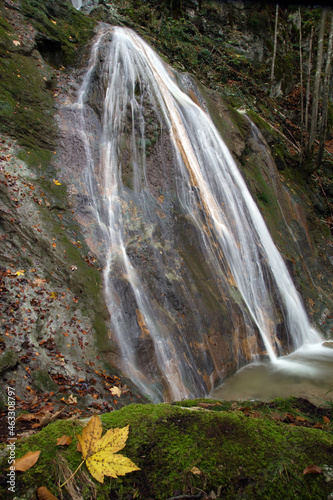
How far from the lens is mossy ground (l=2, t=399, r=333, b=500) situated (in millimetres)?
1407

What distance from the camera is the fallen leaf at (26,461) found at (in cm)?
142

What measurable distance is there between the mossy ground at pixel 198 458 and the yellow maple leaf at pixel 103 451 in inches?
1.5

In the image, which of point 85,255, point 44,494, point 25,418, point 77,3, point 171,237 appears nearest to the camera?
point 44,494

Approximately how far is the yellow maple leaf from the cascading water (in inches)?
111

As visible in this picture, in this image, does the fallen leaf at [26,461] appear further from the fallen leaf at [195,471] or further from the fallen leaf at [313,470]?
the fallen leaf at [313,470]

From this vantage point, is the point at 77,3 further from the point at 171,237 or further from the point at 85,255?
the point at 85,255

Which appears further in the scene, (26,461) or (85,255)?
(85,255)

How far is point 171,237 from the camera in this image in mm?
6621

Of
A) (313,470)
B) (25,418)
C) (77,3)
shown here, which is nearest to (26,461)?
(25,418)

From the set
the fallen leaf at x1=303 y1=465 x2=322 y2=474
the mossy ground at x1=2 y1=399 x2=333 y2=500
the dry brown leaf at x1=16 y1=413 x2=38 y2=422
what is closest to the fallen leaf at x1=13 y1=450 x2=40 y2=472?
the mossy ground at x1=2 y1=399 x2=333 y2=500

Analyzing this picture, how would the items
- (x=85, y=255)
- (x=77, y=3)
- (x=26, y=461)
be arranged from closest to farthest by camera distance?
Answer: (x=26, y=461) → (x=85, y=255) → (x=77, y=3)

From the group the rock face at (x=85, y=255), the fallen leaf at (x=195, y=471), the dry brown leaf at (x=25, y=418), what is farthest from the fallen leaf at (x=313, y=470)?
the rock face at (x=85, y=255)

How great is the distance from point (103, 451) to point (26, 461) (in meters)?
0.36

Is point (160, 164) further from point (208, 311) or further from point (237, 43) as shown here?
point (237, 43)
